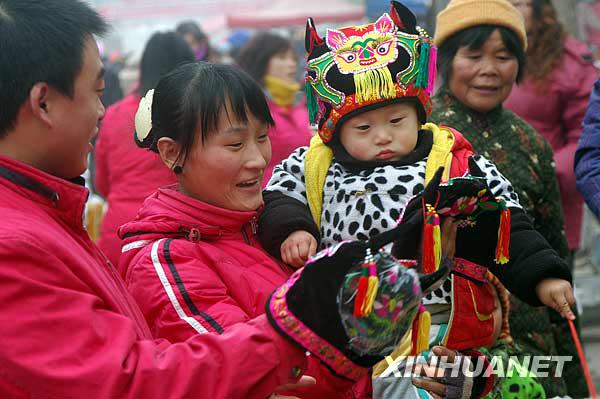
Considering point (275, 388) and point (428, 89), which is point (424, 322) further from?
point (428, 89)

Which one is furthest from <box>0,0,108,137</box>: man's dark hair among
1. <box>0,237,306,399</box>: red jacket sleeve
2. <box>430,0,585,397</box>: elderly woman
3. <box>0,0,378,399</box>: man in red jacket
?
<box>430,0,585,397</box>: elderly woman

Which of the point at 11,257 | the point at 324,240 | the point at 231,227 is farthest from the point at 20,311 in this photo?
the point at 324,240

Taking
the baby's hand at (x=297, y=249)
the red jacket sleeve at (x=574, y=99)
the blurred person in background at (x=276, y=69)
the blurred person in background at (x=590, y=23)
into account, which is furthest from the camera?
the blurred person in background at (x=590, y=23)

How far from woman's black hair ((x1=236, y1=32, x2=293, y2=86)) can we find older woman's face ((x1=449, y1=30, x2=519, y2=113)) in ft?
9.57

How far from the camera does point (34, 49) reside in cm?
177

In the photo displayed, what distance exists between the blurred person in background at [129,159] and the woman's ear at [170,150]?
2221 millimetres

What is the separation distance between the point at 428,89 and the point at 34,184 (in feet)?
4.48

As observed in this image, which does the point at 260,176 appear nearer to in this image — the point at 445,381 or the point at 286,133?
the point at 445,381

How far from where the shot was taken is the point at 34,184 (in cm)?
181

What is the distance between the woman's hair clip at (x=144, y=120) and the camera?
2459mm

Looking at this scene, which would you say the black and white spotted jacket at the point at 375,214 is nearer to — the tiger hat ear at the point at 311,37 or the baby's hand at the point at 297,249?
the baby's hand at the point at 297,249

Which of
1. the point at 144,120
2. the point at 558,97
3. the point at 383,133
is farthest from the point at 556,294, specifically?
the point at 558,97

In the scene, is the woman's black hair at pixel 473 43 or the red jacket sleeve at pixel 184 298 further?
the woman's black hair at pixel 473 43

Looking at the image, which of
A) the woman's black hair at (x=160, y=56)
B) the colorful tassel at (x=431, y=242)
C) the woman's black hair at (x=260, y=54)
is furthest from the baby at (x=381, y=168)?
the woman's black hair at (x=260, y=54)
